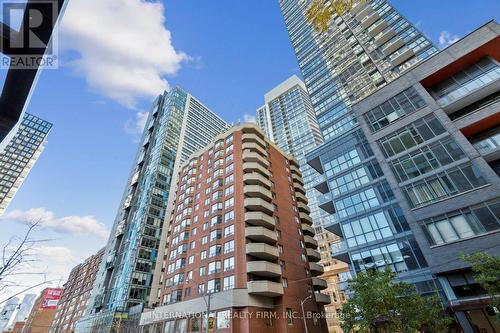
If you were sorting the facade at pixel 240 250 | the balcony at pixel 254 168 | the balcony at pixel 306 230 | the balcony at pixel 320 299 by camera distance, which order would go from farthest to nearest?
the balcony at pixel 306 230 → the balcony at pixel 254 168 → the balcony at pixel 320 299 → the facade at pixel 240 250

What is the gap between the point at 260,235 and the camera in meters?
41.2

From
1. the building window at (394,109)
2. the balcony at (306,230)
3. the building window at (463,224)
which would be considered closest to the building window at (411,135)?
the building window at (394,109)

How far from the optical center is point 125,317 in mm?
51062

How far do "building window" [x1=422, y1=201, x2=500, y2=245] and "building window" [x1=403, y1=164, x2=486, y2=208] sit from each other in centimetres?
202

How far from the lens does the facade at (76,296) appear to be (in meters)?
83.3

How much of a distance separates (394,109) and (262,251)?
27.2 m

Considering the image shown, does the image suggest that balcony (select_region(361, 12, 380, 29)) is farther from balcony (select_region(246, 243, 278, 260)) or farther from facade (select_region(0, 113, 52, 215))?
facade (select_region(0, 113, 52, 215))

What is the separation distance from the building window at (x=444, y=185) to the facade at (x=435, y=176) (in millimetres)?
82

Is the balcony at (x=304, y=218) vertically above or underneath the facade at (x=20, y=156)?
underneath

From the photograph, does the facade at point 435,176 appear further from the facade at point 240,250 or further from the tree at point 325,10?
the tree at point 325,10

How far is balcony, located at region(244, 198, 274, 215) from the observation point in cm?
4497

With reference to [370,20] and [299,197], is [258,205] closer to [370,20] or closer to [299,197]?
[299,197]

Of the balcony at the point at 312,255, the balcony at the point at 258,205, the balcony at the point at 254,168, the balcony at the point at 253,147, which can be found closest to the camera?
the balcony at the point at 258,205

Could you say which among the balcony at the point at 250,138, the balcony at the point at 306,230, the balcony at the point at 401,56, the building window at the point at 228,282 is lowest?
the building window at the point at 228,282
